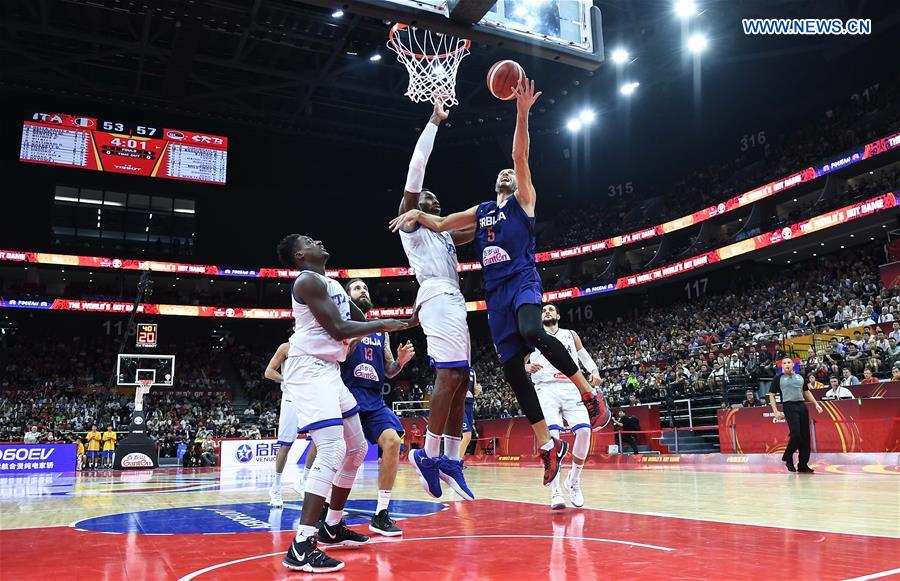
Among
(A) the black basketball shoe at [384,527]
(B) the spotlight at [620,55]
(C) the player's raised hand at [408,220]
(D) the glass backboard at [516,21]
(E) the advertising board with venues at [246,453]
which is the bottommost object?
(E) the advertising board with venues at [246,453]

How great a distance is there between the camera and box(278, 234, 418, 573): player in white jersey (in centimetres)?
398

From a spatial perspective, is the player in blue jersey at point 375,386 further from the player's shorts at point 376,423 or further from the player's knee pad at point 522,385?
the player's knee pad at point 522,385

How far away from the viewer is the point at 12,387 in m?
33.9

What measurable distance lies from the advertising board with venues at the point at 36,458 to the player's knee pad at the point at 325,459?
21.1 m

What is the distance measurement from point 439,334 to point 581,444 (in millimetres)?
2284

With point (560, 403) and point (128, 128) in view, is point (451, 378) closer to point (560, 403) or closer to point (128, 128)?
point (560, 403)

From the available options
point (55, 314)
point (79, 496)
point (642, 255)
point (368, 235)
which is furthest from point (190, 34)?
point (642, 255)

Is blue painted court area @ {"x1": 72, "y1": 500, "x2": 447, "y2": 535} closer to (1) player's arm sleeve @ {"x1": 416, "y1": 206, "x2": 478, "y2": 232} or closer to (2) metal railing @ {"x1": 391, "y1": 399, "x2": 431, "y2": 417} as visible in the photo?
(1) player's arm sleeve @ {"x1": 416, "y1": 206, "x2": 478, "y2": 232}

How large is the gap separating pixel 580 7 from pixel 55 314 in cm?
3958

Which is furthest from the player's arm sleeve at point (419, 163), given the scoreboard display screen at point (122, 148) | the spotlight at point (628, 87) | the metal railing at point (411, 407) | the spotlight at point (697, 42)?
the scoreboard display screen at point (122, 148)

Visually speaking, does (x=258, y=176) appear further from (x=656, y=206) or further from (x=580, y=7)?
(x=580, y=7)

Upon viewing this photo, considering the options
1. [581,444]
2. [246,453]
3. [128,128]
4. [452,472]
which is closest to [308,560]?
[452,472]

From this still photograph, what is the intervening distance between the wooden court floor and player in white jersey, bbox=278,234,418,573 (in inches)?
13.5

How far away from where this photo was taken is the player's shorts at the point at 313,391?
4.08 metres
